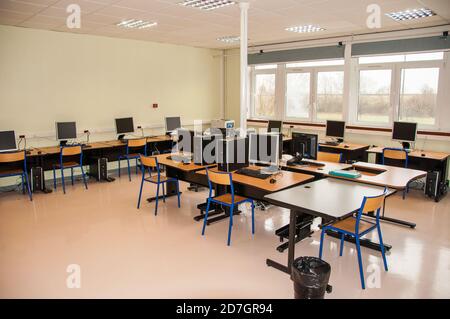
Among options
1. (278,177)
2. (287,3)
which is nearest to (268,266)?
(278,177)

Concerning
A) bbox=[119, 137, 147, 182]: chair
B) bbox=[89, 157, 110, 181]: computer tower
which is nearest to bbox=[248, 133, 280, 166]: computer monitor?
bbox=[119, 137, 147, 182]: chair

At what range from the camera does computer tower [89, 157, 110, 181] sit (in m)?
6.65

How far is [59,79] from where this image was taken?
21.2 feet

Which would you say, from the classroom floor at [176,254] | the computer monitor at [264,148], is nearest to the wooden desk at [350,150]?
the classroom floor at [176,254]

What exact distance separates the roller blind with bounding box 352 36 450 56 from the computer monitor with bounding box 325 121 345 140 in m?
1.41

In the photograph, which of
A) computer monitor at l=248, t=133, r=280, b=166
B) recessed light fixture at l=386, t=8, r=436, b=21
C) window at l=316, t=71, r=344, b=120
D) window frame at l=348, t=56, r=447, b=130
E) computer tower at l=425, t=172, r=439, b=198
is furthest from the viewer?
window at l=316, t=71, r=344, b=120

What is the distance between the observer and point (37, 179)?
592 cm

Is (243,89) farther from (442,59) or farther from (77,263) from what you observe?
(442,59)

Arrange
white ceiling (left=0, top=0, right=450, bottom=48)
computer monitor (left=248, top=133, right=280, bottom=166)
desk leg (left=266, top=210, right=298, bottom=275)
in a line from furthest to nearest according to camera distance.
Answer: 1. white ceiling (left=0, top=0, right=450, bottom=48)
2. computer monitor (left=248, top=133, right=280, bottom=166)
3. desk leg (left=266, top=210, right=298, bottom=275)

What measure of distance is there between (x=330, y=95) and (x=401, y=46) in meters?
1.68

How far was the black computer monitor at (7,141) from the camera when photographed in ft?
18.5

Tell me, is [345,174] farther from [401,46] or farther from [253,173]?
[401,46]

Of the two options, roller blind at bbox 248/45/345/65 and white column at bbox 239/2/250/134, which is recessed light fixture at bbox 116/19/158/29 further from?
roller blind at bbox 248/45/345/65
